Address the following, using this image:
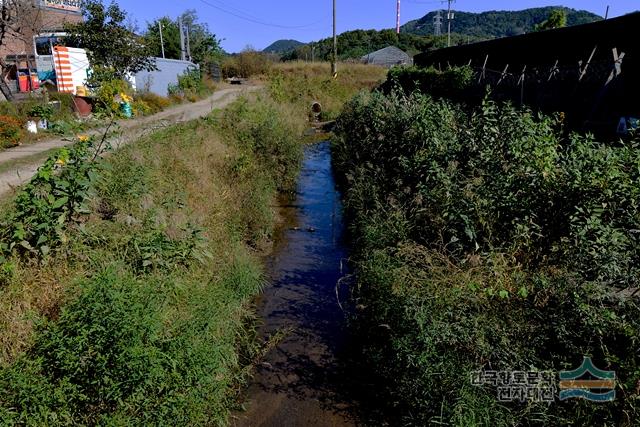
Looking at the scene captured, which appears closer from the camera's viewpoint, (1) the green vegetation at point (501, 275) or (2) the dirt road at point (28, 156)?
(1) the green vegetation at point (501, 275)

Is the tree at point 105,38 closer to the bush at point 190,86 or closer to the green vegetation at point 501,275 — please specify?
the bush at point 190,86

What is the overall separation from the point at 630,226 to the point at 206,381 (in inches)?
171

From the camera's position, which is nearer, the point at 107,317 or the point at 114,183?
the point at 107,317

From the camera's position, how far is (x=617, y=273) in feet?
12.6

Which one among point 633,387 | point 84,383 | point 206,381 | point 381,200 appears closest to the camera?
point 633,387

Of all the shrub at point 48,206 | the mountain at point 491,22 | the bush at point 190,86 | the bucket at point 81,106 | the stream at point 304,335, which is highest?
the mountain at point 491,22

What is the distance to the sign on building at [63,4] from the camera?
2290 centimetres

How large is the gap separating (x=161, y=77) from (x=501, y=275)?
761 inches

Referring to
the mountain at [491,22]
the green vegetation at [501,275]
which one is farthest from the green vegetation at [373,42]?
the green vegetation at [501,275]

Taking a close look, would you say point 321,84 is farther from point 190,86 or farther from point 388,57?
point 388,57

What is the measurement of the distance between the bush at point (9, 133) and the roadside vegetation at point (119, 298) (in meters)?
3.82

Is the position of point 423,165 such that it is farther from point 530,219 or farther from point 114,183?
point 114,183

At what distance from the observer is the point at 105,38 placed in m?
16.4

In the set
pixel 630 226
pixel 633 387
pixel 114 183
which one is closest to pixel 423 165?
pixel 630 226
